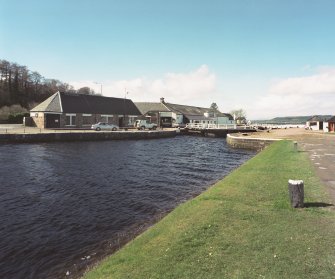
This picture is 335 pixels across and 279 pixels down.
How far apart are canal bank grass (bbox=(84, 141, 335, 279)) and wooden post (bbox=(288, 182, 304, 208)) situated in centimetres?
27

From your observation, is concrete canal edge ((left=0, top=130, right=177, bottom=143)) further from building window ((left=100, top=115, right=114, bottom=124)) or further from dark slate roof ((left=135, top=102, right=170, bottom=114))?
dark slate roof ((left=135, top=102, right=170, bottom=114))

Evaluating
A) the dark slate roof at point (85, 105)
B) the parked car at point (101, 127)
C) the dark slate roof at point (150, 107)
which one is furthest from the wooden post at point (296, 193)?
the dark slate roof at point (150, 107)

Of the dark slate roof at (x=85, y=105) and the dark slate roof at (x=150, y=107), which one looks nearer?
the dark slate roof at (x=85, y=105)

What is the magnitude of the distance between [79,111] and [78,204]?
2054 inches

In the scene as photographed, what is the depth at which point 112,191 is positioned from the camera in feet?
59.0

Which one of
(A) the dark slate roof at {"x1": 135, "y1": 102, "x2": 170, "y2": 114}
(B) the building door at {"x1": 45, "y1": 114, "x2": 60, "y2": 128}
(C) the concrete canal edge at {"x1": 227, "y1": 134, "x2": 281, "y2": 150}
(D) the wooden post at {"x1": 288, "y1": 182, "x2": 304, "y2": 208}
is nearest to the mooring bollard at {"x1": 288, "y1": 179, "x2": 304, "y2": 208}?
(D) the wooden post at {"x1": 288, "y1": 182, "x2": 304, "y2": 208}

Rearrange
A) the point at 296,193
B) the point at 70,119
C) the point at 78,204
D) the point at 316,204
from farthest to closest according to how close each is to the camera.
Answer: the point at 70,119 → the point at 78,204 → the point at 316,204 → the point at 296,193

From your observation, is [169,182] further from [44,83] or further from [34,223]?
[44,83]

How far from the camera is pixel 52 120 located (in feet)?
197

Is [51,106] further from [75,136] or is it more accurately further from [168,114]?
[168,114]

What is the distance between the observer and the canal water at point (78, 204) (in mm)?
9680

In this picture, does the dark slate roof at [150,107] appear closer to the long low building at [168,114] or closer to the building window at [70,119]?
the long low building at [168,114]

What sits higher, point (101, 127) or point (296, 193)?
point (101, 127)

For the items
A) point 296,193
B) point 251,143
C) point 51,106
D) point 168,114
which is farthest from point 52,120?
point 296,193
